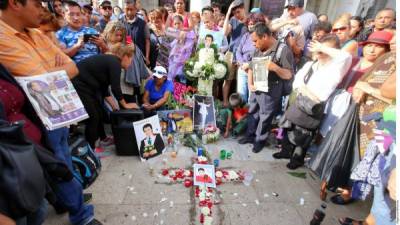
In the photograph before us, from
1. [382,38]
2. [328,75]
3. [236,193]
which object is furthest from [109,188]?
[382,38]

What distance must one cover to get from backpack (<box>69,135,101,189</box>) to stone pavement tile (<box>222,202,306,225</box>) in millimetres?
1531

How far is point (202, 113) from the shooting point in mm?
3891

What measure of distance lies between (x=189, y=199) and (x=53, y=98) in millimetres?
1655

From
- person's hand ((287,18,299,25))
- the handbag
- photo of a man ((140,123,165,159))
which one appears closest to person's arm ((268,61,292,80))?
person's hand ((287,18,299,25))

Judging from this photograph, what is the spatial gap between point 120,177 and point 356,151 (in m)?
2.57

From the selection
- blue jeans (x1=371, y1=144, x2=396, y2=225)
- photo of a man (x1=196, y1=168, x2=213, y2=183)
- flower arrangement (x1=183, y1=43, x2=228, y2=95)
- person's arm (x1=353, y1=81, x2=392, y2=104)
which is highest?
person's arm (x1=353, y1=81, x2=392, y2=104)

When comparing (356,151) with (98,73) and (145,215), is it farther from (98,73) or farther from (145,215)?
(98,73)

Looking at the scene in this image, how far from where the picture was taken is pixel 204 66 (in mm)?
3850

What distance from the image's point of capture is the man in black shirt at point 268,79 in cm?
309

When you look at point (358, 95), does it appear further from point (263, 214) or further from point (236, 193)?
point (236, 193)

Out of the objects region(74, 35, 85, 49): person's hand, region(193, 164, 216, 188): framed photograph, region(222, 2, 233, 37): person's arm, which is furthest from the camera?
region(222, 2, 233, 37): person's arm

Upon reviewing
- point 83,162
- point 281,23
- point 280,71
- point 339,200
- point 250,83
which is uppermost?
point 281,23

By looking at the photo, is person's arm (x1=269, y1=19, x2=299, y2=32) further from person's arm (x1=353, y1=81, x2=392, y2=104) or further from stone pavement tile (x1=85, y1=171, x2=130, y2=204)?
stone pavement tile (x1=85, y1=171, x2=130, y2=204)

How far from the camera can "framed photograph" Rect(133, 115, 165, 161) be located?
319 centimetres
